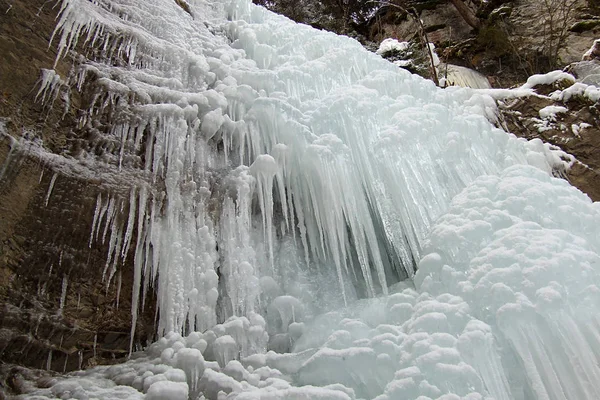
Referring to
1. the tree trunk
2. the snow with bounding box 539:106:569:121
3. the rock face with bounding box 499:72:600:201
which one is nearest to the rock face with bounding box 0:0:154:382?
the rock face with bounding box 499:72:600:201

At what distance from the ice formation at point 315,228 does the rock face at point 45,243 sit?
102mm

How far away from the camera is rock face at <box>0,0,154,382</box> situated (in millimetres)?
2299

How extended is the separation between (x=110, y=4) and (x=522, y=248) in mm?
3472

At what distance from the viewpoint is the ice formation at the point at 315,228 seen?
7.21 ft

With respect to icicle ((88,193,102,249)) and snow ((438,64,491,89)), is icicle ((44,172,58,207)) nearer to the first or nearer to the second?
icicle ((88,193,102,249))

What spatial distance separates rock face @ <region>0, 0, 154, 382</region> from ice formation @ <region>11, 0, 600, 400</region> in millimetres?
102

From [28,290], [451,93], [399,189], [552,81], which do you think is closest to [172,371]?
[28,290]

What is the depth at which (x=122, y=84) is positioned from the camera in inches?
124

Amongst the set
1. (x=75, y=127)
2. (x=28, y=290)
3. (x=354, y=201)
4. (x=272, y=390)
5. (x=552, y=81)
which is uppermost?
(x=552, y=81)

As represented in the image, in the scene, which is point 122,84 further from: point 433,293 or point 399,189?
point 433,293

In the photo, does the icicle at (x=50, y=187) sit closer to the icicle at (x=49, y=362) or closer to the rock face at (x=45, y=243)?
the rock face at (x=45, y=243)

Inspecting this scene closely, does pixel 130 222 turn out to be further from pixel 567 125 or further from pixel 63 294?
pixel 567 125

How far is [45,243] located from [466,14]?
915cm

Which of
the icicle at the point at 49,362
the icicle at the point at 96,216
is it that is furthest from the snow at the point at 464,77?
the icicle at the point at 49,362
